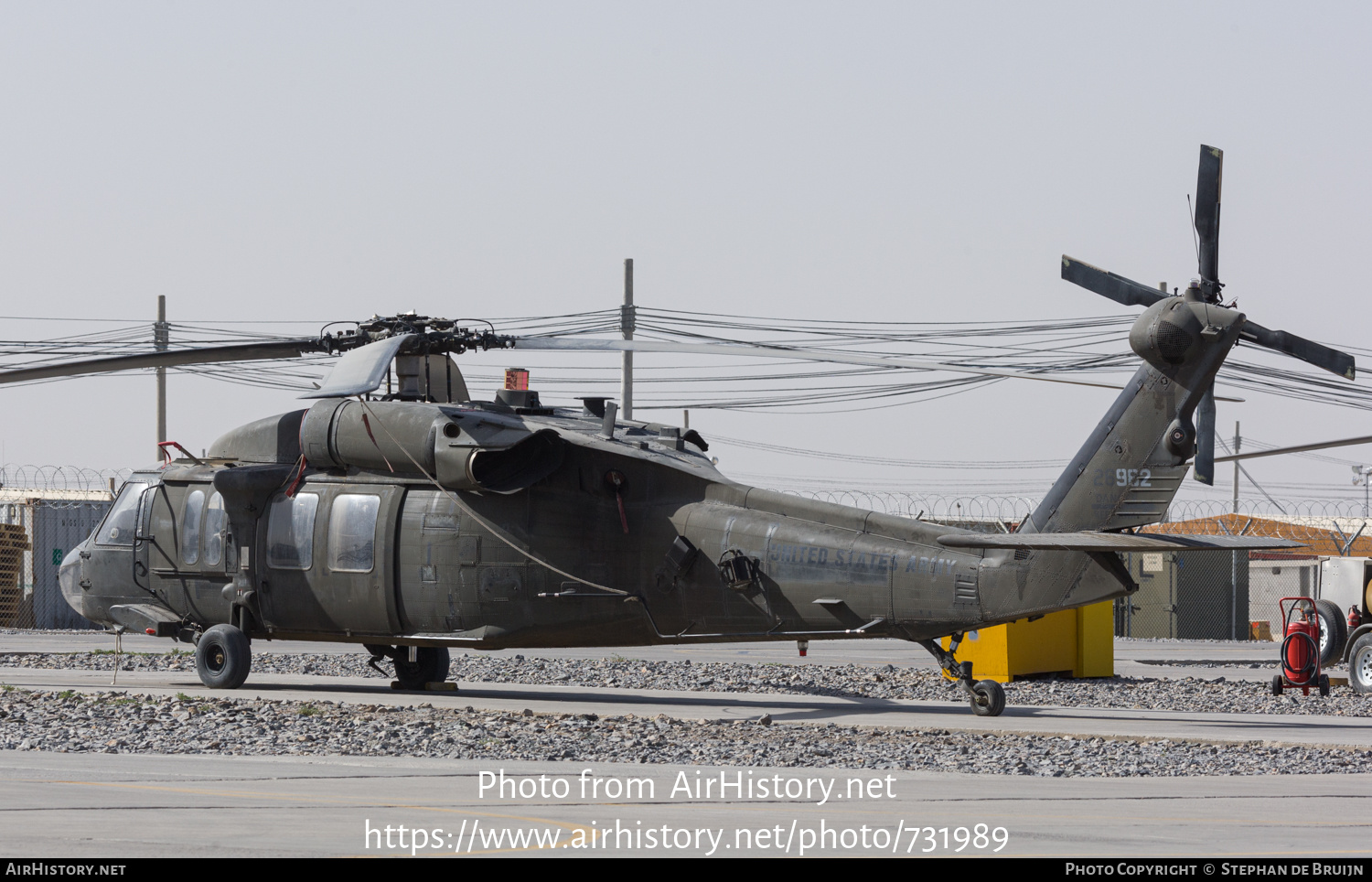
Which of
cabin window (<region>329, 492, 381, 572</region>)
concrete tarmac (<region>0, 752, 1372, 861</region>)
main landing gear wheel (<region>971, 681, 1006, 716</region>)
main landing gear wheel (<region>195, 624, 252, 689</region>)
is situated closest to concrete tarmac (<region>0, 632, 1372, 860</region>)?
concrete tarmac (<region>0, 752, 1372, 861</region>)

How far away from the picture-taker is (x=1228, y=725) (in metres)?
15.5

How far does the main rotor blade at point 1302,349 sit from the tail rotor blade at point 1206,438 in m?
0.63

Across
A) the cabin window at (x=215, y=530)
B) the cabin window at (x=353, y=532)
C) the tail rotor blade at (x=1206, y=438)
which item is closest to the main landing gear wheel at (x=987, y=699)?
the tail rotor blade at (x=1206, y=438)

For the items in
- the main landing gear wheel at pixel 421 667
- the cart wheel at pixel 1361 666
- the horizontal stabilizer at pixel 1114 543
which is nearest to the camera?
the horizontal stabilizer at pixel 1114 543

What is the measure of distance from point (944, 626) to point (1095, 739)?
6.83 ft

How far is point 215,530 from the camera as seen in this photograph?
62.5 feet

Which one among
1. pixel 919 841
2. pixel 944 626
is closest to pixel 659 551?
pixel 944 626

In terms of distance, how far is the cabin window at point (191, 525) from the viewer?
63.1 feet

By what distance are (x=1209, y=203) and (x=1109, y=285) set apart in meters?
1.20

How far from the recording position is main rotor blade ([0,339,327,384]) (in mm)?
16812

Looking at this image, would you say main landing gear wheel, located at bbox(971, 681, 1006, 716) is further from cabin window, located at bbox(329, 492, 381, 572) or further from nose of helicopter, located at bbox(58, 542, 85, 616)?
nose of helicopter, located at bbox(58, 542, 85, 616)

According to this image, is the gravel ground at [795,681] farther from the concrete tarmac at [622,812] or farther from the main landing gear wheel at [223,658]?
the concrete tarmac at [622,812]

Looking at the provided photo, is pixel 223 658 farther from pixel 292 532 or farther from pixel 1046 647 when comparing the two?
pixel 1046 647

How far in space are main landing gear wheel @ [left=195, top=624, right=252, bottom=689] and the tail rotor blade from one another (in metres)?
11.4
